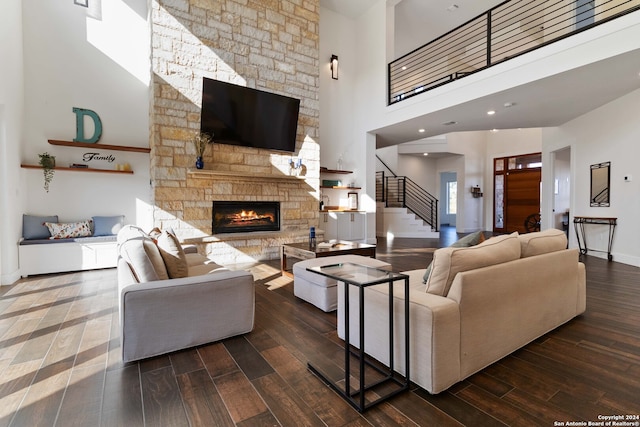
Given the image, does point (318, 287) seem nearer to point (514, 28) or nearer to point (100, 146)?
point (100, 146)

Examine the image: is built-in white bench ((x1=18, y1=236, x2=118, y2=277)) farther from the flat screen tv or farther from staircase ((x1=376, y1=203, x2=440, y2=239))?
staircase ((x1=376, y1=203, x2=440, y2=239))

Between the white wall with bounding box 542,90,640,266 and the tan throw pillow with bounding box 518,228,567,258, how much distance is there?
152 inches

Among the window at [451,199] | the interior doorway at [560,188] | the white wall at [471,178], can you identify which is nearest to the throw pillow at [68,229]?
the interior doorway at [560,188]

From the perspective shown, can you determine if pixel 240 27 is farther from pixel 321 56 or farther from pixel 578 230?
pixel 578 230

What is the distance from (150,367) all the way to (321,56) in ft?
23.7

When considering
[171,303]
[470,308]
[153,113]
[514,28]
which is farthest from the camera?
[514,28]

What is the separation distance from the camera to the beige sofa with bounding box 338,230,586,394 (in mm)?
1646

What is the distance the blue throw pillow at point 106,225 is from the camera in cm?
494

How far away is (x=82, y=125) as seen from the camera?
501 centimetres

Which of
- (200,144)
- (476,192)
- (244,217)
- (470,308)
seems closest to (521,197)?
(476,192)

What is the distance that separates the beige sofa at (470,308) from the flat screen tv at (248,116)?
4029mm

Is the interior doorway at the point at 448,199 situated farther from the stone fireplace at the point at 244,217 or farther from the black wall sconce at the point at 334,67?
the stone fireplace at the point at 244,217

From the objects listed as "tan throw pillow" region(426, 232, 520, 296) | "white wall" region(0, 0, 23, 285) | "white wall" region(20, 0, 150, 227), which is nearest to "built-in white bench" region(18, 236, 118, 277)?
"white wall" region(0, 0, 23, 285)

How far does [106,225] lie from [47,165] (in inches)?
47.4
